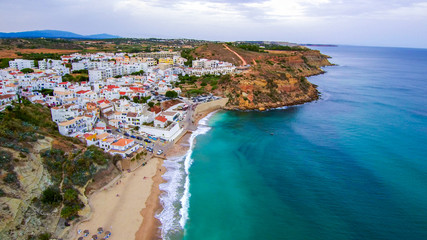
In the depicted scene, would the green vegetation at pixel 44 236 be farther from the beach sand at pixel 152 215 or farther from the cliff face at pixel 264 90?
the cliff face at pixel 264 90

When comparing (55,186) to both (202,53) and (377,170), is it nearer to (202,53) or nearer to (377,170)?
(377,170)

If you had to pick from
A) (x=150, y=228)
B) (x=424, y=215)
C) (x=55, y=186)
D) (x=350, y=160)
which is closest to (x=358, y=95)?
(x=350, y=160)

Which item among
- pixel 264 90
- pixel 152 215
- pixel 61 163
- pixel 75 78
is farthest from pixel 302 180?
pixel 75 78

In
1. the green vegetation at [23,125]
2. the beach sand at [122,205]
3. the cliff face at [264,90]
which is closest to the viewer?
the beach sand at [122,205]

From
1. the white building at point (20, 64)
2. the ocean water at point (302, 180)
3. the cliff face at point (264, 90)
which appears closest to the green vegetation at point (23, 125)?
the ocean water at point (302, 180)

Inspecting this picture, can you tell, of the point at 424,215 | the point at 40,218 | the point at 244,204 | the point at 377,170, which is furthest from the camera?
the point at 377,170

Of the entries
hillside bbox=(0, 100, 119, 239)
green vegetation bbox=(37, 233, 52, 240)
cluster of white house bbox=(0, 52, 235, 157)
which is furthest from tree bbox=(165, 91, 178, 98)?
green vegetation bbox=(37, 233, 52, 240)
